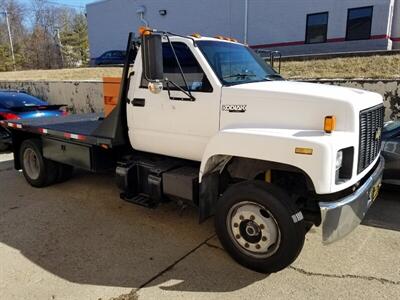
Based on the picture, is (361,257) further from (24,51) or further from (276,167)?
(24,51)

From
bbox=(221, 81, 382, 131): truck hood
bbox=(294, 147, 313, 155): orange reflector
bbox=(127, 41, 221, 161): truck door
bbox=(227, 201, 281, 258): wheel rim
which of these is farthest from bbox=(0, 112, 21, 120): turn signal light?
bbox=(294, 147, 313, 155): orange reflector

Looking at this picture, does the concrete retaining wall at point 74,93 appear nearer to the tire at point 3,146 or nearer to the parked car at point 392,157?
the tire at point 3,146

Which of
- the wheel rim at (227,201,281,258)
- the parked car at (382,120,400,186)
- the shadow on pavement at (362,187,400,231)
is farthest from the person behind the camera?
the parked car at (382,120,400,186)

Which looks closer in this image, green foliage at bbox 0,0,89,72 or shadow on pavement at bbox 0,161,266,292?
shadow on pavement at bbox 0,161,266,292

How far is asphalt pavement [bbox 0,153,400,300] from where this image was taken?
3.32 meters

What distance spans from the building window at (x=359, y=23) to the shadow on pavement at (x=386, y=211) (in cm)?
1878

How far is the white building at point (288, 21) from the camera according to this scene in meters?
21.3

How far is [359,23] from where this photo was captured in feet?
71.2

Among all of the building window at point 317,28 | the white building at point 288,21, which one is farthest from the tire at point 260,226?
the building window at point 317,28

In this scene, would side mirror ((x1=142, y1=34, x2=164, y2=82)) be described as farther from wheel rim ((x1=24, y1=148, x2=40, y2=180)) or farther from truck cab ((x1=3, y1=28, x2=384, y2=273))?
wheel rim ((x1=24, y1=148, x2=40, y2=180))

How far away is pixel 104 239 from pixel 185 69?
210cm

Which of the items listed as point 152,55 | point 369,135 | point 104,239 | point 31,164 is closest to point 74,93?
point 31,164

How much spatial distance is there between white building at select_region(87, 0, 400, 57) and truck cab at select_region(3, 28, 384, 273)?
19.6 m

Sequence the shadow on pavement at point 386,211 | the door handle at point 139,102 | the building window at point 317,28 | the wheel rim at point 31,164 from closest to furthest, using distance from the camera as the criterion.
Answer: the door handle at point 139,102 < the shadow on pavement at point 386,211 < the wheel rim at point 31,164 < the building window at point 317,28
